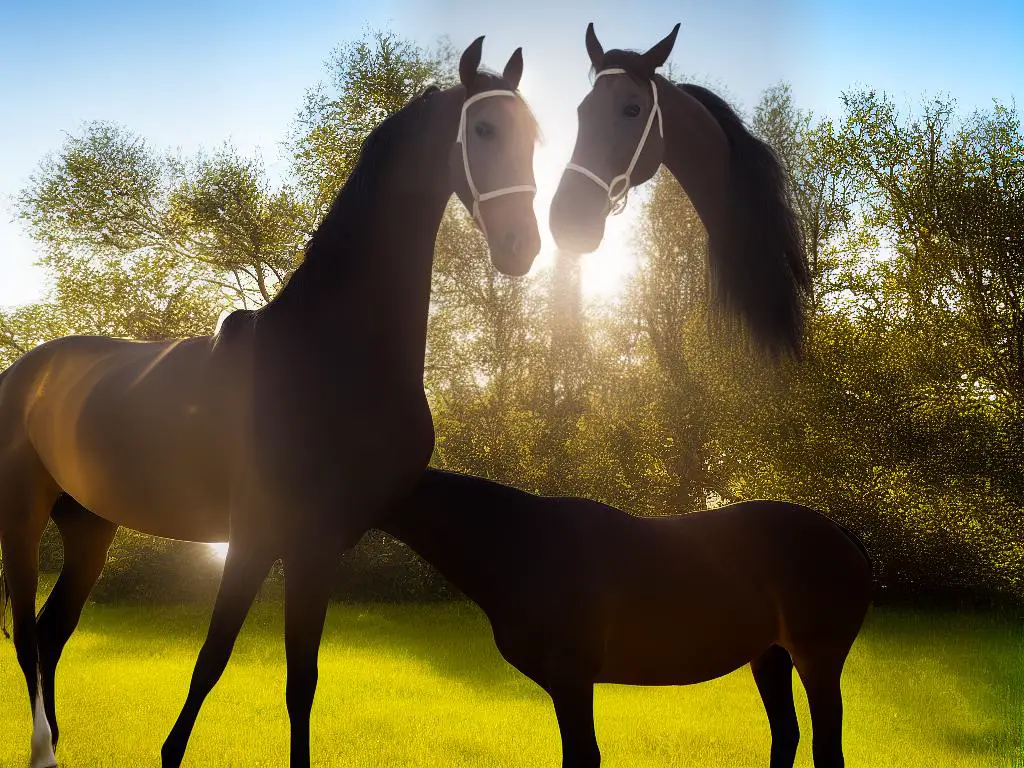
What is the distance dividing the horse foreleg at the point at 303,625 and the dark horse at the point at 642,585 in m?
0.43

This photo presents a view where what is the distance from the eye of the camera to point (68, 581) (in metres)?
5.26

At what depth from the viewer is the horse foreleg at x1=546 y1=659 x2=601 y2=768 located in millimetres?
3373

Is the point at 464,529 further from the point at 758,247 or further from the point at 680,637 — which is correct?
the point at 758,247

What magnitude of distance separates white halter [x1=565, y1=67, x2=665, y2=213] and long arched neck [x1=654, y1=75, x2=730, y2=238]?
7cm

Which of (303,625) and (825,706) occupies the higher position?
(303,625)

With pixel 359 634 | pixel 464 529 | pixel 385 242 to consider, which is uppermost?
pixel 385 242

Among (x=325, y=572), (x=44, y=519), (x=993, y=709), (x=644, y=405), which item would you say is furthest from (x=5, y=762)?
(x=644, y=405)

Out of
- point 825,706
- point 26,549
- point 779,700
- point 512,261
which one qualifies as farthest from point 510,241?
point 26,549

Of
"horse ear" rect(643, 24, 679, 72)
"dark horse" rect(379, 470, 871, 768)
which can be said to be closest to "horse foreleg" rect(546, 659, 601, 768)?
"dark horse" rect(379, 470, 871, 768)

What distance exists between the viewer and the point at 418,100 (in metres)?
3.72

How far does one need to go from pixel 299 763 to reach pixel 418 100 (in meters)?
2.74

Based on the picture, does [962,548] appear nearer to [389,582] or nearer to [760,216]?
[389,582]

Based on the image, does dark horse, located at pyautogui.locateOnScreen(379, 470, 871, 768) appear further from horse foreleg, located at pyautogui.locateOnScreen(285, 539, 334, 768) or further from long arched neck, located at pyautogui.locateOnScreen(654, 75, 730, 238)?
long arched neck, located at pyautogui.locateOnScreen(654, 75, 730, 238)

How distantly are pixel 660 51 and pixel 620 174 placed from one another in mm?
546
